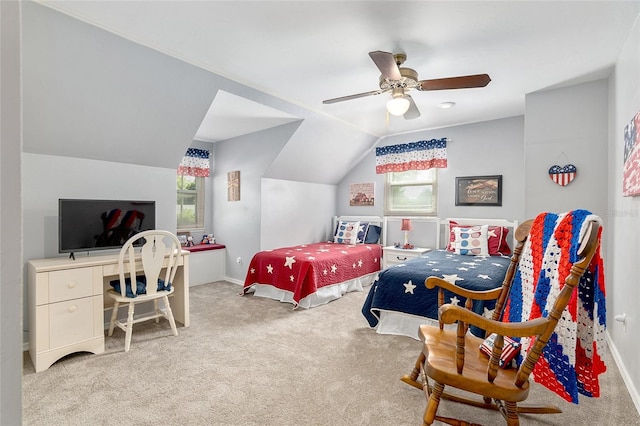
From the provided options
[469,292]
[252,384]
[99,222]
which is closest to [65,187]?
[99,222]

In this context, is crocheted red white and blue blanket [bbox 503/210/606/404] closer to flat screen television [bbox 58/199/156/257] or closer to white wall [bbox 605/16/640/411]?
white wall [bbox 605/16/640/411]

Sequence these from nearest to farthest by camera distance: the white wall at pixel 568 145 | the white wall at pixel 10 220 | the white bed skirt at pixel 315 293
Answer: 1. the white wall at pixel 10 220
2. the white wall at pixel 568 145
3. the white bed skirt at pixel 315 293

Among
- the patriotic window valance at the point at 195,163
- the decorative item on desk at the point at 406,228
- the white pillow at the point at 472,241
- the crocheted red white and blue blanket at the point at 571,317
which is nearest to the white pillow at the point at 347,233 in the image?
the decorative item on desk at the point at 406,228

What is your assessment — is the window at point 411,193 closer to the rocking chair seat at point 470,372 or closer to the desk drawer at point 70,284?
the rocking chair seat at point 470,372

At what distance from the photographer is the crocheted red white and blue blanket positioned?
53.1 inches

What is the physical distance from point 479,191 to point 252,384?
12.9 ft

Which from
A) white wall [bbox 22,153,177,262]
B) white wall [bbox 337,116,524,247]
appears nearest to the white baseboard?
white wall [bbox 337,116,524,247]

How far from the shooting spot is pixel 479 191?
15.0ft

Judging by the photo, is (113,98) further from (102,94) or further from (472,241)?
(472,241)

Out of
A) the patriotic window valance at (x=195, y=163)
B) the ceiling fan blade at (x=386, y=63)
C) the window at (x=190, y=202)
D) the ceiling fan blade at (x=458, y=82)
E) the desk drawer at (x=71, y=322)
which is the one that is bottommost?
the desk drawer at (x=71, y=322)

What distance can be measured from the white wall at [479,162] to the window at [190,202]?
3.09 metres

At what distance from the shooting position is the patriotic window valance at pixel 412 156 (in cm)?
484

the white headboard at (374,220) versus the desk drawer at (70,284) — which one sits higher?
the white headboard at (374,220)

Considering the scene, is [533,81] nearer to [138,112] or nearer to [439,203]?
[439,203]
